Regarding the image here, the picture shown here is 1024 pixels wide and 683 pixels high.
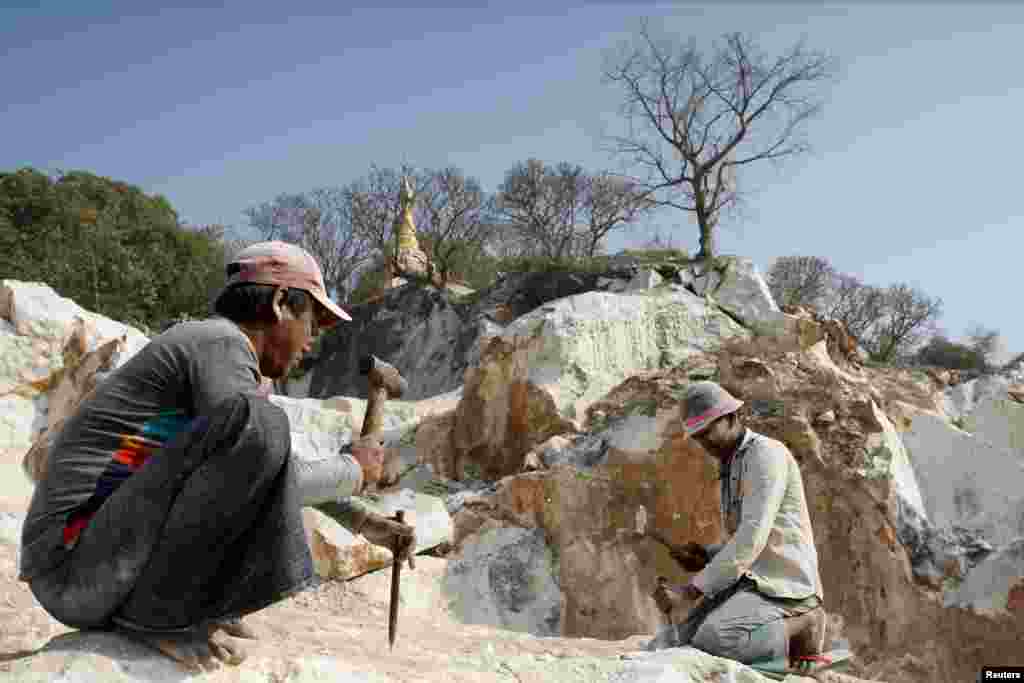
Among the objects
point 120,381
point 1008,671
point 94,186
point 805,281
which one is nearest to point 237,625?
point 120,381

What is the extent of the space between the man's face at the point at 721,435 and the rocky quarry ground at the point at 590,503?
2.80 ft

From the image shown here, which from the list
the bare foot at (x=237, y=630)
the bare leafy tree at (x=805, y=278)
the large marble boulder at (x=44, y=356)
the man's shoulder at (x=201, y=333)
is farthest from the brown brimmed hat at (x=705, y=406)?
the bare leafy tree at (x=805, y=278)

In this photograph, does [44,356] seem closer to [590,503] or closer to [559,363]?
[559,363]

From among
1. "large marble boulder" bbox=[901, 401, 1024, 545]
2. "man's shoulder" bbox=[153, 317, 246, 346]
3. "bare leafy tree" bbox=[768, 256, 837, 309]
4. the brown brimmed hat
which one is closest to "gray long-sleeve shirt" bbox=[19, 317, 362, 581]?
"man's shoulder" bbox=[153, 317, 246, 346]

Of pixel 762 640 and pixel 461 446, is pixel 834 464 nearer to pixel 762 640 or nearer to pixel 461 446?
pixel 762 640

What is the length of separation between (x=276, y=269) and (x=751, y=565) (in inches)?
88.5

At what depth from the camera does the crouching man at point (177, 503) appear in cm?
189

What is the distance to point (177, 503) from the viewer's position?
190 centimetres

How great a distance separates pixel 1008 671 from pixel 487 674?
152 inches

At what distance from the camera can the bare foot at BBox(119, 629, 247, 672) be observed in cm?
198

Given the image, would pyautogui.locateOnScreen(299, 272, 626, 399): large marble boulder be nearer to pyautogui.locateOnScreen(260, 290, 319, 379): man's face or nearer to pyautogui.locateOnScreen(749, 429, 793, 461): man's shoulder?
pyautogui.locateOnScreen(749, 429, 793, 461): man's shoulder

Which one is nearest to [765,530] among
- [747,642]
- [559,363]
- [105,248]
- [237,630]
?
[747,642]

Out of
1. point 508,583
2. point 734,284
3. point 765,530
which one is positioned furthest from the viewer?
point 734,284

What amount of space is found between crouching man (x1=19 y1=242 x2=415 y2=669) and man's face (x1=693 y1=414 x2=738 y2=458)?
6.07ft
